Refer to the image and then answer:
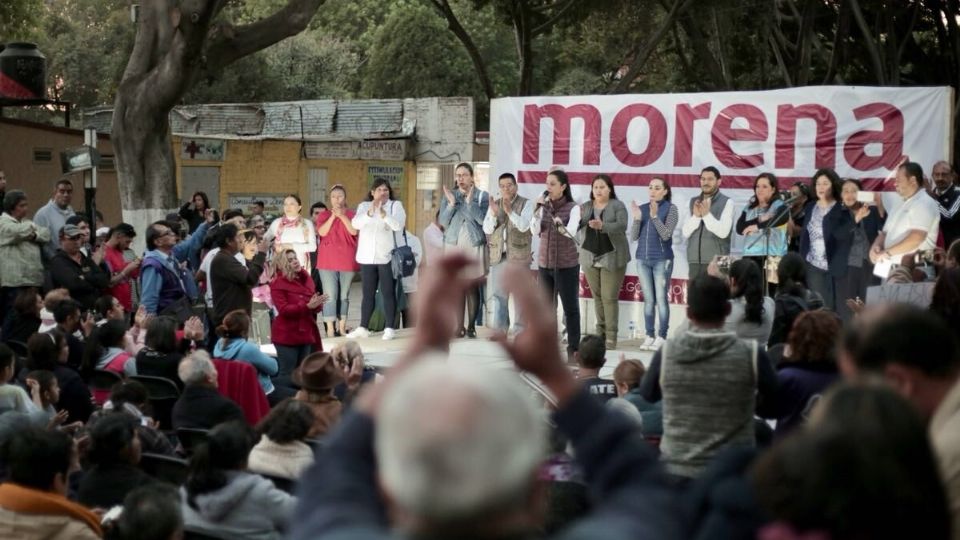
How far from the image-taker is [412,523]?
167cm

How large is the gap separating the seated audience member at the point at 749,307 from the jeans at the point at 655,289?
16.4 feet

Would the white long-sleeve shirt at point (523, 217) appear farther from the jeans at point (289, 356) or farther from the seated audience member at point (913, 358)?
the seated audience member at point (913, 358)

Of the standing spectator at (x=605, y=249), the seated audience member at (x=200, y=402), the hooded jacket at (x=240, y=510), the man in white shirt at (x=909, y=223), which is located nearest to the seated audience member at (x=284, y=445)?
the hooded jacket at (x=240, y=510)

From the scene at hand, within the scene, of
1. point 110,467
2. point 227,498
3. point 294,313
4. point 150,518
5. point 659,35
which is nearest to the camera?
point 150,518

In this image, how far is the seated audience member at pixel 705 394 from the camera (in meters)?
4.83

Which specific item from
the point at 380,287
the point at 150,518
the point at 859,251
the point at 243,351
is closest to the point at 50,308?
the point at 243,351

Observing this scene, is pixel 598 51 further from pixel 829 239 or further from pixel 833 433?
pixel 833 433

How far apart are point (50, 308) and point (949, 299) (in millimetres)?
6762

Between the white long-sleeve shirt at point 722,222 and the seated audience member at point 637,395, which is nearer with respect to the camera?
the seated audience member at point 637,395

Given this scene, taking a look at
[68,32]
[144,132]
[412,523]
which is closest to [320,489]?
[412,523]

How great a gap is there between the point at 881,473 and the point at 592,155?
1235cm

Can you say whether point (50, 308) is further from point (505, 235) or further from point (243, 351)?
point (505, 235)

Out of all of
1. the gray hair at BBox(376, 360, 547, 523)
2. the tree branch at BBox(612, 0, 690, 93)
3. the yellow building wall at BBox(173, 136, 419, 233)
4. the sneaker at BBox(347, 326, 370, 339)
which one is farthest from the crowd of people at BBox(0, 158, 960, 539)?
the yellow building wall at BBox(173, 136, 419, 233)

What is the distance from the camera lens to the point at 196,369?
7426 mm
